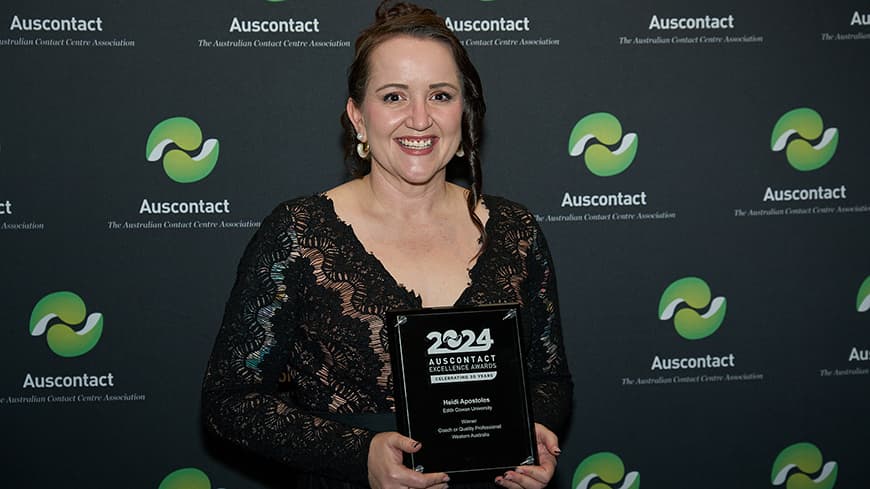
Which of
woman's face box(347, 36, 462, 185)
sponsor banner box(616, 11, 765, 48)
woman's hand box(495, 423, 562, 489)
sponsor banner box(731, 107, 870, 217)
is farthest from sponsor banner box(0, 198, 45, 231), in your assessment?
sponsor banner box(731, 107, 870, 217)

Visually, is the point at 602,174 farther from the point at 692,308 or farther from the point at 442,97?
the point at 442,97

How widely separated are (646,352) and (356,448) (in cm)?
204

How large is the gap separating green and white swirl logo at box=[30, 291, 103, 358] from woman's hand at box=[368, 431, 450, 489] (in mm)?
1893

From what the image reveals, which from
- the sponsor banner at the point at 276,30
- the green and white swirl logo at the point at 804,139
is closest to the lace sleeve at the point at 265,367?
the sponsor banner at the point at 276,30

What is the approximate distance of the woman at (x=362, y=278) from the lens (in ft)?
6.06

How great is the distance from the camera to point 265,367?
6.20ft

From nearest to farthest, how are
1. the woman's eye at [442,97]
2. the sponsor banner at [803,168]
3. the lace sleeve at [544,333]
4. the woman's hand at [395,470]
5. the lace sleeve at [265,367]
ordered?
the woman's hand at [395,470]
the lace sleeve at [265,367]
the woman's eye at [442,97]
the lace sleeve at [544,333]
the sponsor banner at [803,168]

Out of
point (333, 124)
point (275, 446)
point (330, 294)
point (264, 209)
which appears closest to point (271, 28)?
point (333, 124)

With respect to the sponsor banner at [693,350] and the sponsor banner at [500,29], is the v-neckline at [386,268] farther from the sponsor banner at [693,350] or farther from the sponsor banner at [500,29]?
the sponsor banner at [693,350]

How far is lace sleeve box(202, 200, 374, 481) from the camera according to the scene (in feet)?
5.95

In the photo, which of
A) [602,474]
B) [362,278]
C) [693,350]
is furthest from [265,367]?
[693,350]

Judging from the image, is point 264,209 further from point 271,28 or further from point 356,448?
point 356,448

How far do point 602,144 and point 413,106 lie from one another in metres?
1.72

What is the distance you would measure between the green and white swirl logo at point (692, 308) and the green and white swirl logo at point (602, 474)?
585 millimetres
